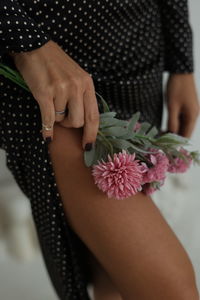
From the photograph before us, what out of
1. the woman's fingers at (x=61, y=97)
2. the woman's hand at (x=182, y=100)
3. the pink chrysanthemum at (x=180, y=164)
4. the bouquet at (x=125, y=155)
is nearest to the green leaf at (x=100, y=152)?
the bouquet at (x=125, y=155)

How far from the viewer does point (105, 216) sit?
0.76 m

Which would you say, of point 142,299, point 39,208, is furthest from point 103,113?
point 142,299

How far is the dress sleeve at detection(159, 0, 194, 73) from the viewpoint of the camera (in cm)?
108

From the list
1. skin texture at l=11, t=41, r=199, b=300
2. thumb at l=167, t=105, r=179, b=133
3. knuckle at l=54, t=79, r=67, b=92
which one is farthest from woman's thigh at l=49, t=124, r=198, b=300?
thumb at l=167, t=105, r=179, b=133

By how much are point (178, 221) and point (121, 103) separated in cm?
73

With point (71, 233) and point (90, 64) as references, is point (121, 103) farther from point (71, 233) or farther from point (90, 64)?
point (71, 233)

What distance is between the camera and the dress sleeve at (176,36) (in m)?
1.08

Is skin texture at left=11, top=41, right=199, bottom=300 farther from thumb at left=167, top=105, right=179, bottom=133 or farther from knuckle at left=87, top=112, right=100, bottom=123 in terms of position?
thumb at left=167, top=105, right=179, bottom=133

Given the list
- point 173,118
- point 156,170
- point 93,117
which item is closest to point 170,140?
point 156,170

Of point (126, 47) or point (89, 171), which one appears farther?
point (126, 47)

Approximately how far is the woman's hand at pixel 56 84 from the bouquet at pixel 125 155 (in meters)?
0.06

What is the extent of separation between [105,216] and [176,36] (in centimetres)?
54

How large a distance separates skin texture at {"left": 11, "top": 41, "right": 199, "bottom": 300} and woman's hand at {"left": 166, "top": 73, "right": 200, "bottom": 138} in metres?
0.40

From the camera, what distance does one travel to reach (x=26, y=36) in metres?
0.69
